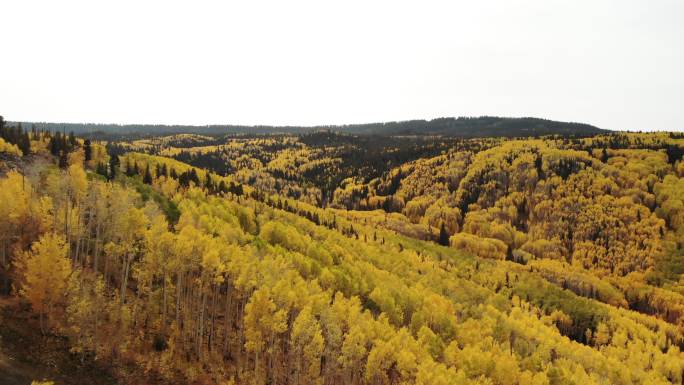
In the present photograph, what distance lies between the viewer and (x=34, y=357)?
176 feet

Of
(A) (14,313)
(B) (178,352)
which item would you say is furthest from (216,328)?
(A) (14,313)

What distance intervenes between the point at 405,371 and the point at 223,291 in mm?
35515

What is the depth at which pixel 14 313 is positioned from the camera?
193 feet

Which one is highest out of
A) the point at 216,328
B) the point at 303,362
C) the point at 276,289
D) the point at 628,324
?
the point at 276,289

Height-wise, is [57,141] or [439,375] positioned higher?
[57,141]

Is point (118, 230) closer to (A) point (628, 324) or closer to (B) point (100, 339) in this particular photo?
(B) point (100, 339)

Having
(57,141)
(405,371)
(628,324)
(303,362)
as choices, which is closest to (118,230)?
(303,362)

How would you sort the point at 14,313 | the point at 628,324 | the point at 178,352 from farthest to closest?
the point at 628,324, the point at 178,352, the point at 14,313

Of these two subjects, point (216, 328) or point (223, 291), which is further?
point (223, 291)

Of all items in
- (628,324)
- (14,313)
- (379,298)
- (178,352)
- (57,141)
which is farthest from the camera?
(628,324)

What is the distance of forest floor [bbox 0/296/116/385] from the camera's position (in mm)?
50831

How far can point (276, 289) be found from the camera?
7100cm

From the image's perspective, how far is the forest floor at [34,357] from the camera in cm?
5083

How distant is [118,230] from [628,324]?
17058cm
